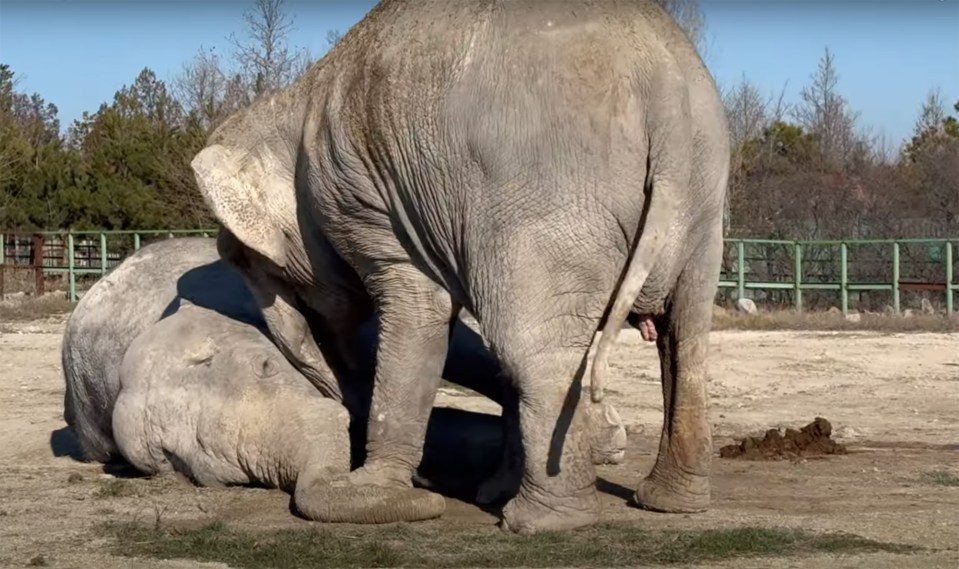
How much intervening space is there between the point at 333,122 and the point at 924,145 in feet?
164

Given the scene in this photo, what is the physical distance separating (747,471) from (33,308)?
735 inches

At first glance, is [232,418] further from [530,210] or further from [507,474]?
[530,210]

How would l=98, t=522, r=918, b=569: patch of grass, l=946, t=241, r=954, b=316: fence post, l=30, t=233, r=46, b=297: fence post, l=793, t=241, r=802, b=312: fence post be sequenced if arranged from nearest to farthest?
l=98, t=522, r=918, b=569: patch of grass < l=946, t=241, r=954, b=316: fence post < l=793, t=241, r=802, b=312: fence post < l=30, t=233, r=46, b=297: fence post

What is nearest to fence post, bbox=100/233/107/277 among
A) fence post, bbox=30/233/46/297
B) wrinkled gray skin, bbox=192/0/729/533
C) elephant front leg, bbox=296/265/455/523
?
fence post, bbox=30/233/46/297

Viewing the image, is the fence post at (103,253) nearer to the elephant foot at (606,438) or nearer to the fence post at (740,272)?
the fence post at (740,272)

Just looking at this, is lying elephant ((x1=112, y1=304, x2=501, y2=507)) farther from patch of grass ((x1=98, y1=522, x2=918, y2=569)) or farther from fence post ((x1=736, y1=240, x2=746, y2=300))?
fence post ((x1=736, y1=240, x2=746, y2=300))

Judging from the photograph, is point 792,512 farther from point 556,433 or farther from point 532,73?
point 532,73

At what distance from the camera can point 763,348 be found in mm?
17672

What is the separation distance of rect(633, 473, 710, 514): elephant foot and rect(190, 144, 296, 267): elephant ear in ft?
7.73

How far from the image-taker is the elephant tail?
670 cm

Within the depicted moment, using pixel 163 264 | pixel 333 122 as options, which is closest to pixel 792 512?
pixel 333 122

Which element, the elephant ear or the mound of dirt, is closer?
the elephant ear

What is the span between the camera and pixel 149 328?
29.7 feet

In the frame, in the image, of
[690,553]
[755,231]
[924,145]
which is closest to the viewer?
[690,553]
